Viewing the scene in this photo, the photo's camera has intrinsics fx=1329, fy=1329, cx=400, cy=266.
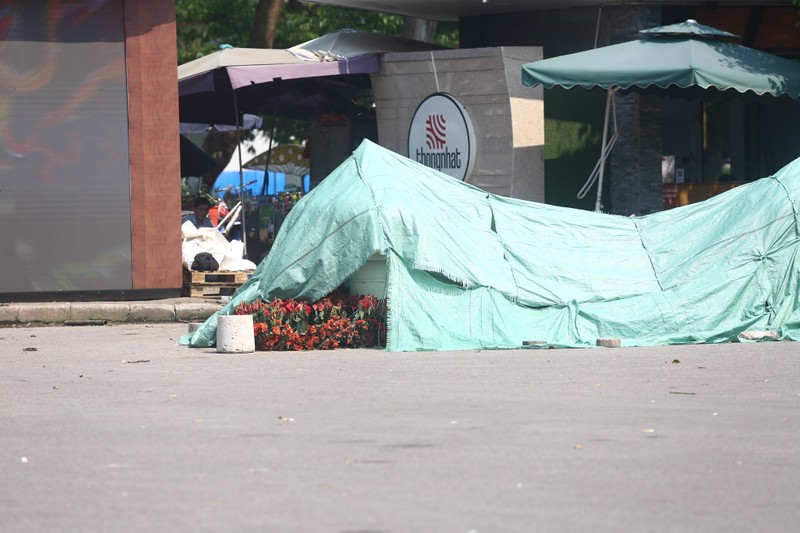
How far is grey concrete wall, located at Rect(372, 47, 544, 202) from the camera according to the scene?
671 inches

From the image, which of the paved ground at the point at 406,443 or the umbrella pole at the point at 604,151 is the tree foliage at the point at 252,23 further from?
the paved ground at the point at 406,443

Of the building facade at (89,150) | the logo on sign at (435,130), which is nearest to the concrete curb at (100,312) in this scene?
the building facade at (89,150)

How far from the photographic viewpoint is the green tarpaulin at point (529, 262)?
38.3 ft

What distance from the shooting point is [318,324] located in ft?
38.4

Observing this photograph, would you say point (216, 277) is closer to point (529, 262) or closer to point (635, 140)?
point (529, 262)

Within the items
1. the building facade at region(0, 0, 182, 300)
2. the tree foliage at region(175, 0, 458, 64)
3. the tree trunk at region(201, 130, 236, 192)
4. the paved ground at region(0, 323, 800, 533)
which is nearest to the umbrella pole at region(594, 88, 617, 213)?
the building facade at region(0, 0, 182, 300)

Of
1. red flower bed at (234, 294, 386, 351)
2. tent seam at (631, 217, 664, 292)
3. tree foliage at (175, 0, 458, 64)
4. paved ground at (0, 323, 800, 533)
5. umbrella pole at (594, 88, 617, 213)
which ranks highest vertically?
tree foliage at (175, 0, 458, 64)

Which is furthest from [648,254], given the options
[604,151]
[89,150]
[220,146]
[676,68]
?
[220,146]

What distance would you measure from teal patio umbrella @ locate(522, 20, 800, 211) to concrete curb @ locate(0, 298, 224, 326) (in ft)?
15.4

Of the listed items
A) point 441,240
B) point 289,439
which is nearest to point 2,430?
point 289,439

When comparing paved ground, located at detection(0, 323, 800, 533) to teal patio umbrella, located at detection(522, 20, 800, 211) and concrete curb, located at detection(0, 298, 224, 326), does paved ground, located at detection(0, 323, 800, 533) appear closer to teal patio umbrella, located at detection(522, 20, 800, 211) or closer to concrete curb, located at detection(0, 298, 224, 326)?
concrete curb, located at detection(0, 298, 224, 326)

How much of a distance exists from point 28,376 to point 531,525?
5794mm

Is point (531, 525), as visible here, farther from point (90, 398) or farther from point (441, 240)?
point (441, 240)

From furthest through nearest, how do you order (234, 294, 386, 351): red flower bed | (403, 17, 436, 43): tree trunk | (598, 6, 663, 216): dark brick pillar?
(403, 17, 436, 43): tree trunk → (598, 6, 663, 216): dark brick pillar → (234, 294, 386, 351): red flower bed
